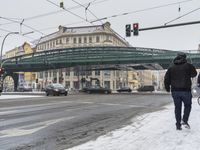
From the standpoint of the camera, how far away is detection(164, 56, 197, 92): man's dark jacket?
877 centimetres

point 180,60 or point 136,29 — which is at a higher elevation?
point 136,29

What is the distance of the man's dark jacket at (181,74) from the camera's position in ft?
28.8

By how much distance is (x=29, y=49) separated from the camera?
150 m

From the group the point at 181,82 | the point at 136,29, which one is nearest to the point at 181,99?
the point at 181,82

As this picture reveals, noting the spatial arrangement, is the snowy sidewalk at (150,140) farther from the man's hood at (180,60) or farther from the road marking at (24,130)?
the road marking at (24,130)

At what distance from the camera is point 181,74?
8.79m

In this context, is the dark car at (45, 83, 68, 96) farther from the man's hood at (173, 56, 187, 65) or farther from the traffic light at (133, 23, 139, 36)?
the man's hood at (173, 56, 187, 65)

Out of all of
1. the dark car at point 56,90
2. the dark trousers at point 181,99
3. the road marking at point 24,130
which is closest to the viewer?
the dark trousers at point 181,99

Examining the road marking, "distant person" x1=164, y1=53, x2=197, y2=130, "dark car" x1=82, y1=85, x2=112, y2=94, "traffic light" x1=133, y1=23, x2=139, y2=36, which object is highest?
"traffic light" x1=133, y1=23, x2=139, y2=36

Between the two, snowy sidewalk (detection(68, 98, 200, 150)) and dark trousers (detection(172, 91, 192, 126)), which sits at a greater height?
dark trousers (detection(172, 91, 192, 126))

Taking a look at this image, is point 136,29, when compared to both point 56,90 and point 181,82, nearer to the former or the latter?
point 56,90

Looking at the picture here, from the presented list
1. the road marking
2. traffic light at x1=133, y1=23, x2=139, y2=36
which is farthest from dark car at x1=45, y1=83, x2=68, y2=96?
the road marking

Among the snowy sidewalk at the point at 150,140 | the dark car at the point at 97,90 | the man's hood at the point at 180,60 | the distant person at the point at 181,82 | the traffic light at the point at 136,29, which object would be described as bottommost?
the snowy sidewalk at the point at 150,140

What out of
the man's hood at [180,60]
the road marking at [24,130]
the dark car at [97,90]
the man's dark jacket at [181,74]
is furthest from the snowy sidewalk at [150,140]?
the dark car at [97,90]
